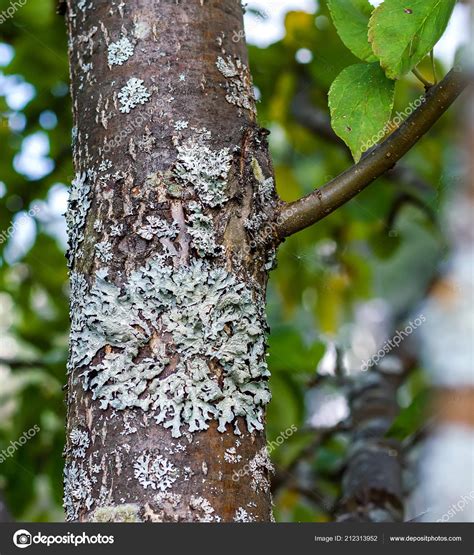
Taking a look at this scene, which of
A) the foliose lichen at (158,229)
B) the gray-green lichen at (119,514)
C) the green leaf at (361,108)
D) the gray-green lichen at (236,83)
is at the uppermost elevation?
the gray-green lichen at (236,83)

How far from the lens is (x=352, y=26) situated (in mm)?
750

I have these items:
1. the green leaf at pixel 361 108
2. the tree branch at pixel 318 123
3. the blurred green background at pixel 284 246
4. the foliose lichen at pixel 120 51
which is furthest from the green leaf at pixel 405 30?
the tree branch at pixel 318 123

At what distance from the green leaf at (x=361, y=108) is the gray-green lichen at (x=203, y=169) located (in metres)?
0.12

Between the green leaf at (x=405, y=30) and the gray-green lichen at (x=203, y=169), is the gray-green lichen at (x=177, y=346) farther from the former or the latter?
the green leaf at (x=405, y=30)

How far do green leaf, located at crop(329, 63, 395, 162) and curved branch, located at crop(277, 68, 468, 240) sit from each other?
1.1 inches

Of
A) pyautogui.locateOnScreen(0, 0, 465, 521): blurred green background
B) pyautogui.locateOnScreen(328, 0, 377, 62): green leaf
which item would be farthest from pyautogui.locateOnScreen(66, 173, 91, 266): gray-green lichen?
pyautogui.locateOnScreen(0, 0, 465, 521): blurred green background

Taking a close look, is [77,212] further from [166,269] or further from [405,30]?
[405,30]

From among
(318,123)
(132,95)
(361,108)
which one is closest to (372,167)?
(361,108)

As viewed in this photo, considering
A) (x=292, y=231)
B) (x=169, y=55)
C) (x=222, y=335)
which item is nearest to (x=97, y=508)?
(x=222, y=335)

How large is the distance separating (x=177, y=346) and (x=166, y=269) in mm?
77

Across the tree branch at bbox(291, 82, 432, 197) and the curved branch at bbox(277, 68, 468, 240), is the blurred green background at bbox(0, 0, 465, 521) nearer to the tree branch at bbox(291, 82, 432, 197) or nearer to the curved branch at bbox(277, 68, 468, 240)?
the tree branch at bbox(291, 82, 432, 197)

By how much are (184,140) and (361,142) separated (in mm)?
182

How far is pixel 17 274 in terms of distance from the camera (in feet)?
6.73

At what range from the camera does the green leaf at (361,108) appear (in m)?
0.69
